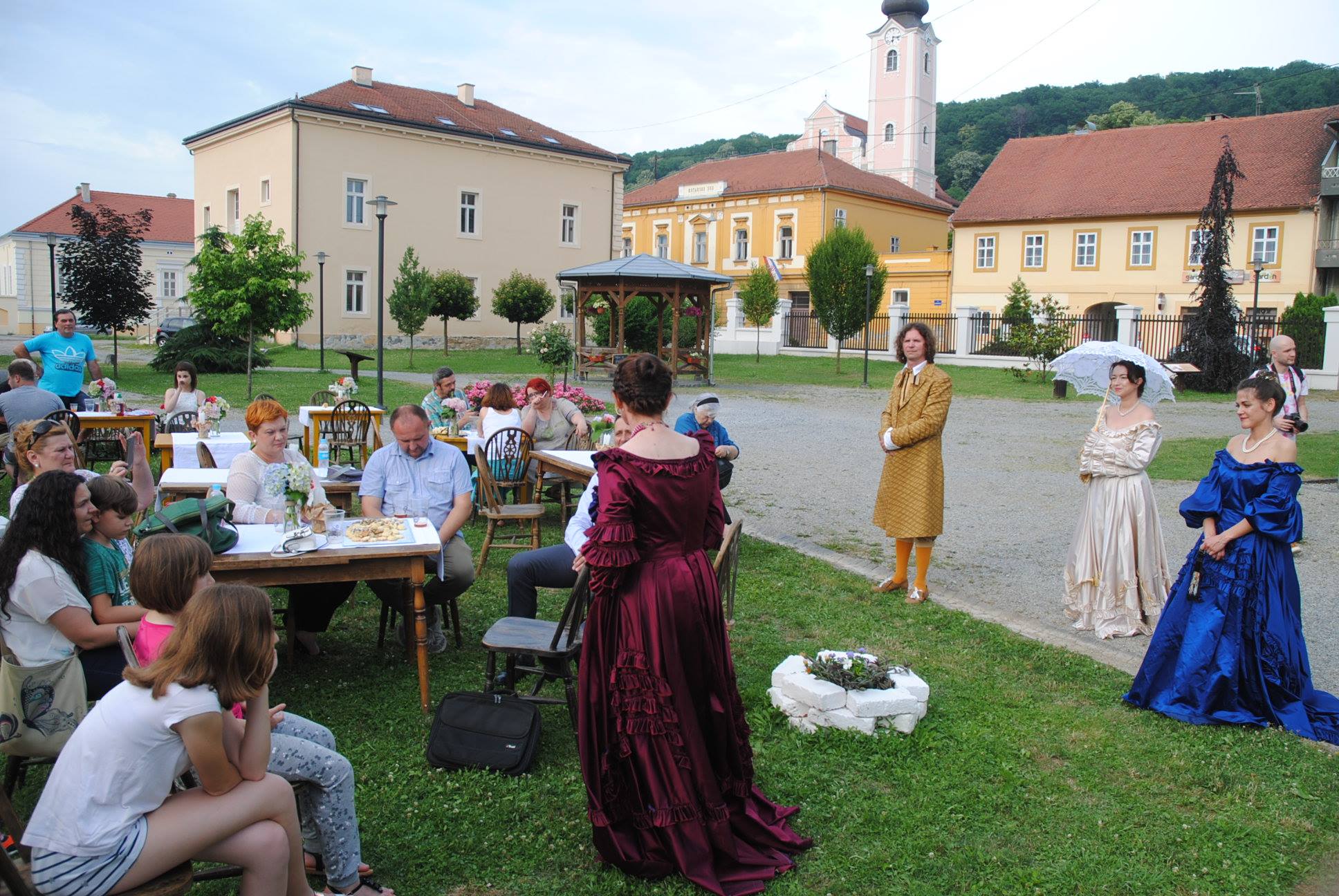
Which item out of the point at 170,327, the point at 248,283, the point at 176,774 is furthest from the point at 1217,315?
the point at 170,327

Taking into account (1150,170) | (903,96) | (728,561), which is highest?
(903,96)

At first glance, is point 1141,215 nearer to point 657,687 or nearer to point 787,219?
point 787,219

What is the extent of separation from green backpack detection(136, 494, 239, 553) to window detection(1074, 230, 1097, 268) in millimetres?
41236

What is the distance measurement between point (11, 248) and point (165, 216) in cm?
772

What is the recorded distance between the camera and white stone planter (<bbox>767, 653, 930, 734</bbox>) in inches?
171

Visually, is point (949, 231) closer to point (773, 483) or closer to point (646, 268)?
point (646, 268)

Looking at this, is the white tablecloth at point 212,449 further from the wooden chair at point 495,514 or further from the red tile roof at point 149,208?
the red tile roof at point 149,208

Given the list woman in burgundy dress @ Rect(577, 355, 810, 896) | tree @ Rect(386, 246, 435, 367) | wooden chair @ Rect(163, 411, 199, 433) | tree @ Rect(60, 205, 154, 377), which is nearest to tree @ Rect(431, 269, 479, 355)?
tree @ Rect(386, 246, 435, 367)

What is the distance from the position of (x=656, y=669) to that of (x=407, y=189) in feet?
122

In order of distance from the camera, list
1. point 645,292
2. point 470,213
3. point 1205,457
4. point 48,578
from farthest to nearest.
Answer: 1. point 470,213
2. point 645,292
3. point 1205,457
4. point 48,578

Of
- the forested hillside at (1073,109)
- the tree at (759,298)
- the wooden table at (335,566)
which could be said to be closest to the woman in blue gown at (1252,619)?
the wooden table at (335,566)

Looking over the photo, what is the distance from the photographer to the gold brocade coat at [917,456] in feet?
20.8

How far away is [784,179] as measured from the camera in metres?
50.8

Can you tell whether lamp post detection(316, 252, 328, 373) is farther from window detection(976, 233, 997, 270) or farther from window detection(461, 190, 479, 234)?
window detection(976, 233, 997, 270)
